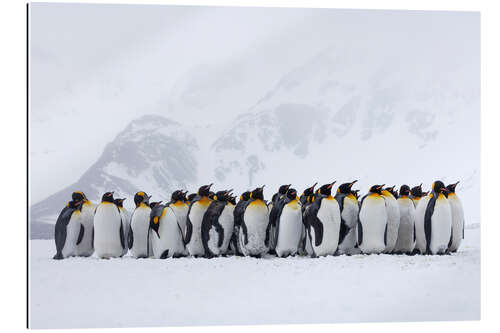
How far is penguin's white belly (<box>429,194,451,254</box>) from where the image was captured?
272 inches

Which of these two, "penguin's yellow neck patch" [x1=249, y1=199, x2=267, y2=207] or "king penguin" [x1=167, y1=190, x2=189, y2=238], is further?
"king penguin" [x1=167, y1=190, x2=189, y2=238]

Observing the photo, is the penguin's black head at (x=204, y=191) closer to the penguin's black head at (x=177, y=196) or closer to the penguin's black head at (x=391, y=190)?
the penguin's black head at (x=177, y=196)

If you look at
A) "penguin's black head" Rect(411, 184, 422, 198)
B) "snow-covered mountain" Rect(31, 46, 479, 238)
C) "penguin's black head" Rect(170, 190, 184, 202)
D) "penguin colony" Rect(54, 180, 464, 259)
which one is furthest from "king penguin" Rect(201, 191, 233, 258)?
"penguin's black head" Rect(411, 184, 422, 198)

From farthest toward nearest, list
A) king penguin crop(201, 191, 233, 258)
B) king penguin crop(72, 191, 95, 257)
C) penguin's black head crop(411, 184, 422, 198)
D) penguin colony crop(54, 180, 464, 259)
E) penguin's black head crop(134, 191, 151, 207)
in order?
penguin's black head crop(411, 184, 422, 198) → penguin's black head crop(134, 191, 151, 207) → king penguin crop(72, 191, 95, 257) → king penguin crop(201, 191, 233, 258) → penguin colony crop(54, 180, 464, 259)

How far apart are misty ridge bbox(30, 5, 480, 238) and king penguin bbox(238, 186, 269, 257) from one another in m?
0.67

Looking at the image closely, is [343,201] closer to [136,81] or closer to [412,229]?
[412,229]

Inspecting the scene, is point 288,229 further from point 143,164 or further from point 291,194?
point 143,164

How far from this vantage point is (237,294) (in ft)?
20.0

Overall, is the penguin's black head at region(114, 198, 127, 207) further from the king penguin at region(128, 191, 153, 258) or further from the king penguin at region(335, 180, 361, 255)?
the king penguin at region(335, 180, 361, 255)

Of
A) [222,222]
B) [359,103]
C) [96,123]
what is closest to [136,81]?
[96,123]

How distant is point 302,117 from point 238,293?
2449 millimetres

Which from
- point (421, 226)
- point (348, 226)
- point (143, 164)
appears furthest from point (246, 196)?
point (421, 226)

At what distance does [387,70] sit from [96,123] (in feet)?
9.69

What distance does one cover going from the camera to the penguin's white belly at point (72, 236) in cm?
702
